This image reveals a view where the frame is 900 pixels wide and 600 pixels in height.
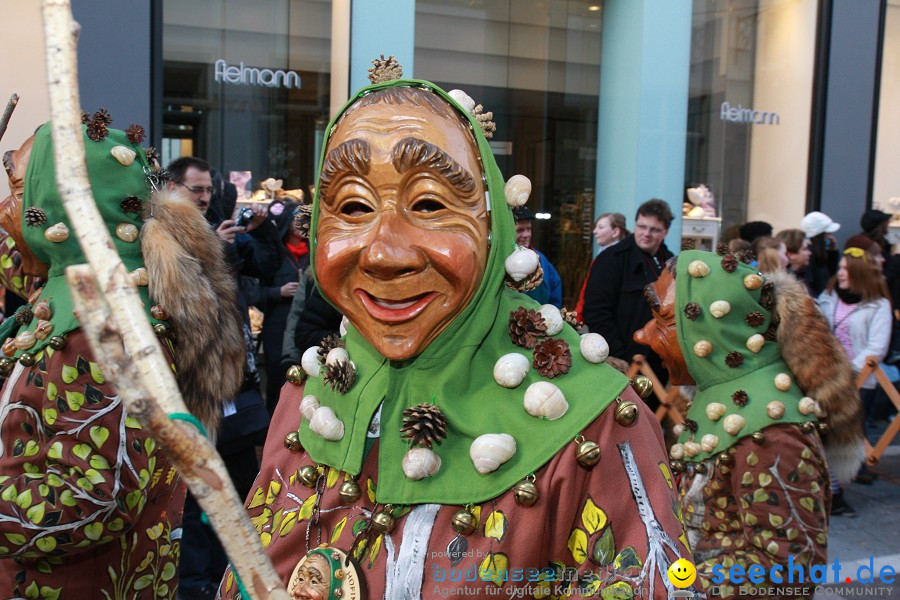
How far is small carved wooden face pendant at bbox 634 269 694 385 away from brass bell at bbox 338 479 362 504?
1.85 m

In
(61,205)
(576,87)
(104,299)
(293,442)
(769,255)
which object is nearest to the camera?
(104,299)

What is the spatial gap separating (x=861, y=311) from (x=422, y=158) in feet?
18.9

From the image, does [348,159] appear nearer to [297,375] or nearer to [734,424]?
[297,375]

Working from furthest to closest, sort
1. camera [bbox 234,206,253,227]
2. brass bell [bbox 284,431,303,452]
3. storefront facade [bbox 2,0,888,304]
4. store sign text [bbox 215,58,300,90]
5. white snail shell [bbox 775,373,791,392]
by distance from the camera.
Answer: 1. store sign text [bbox 215,58,300,90]
2. storefront facade [bbox 2,0,888,304]
3. camera [bbox 234,206,253,227]
4. white snail shell [bbox 775,373,791,392]
5. brass bell [bbox 284,431,303,452]

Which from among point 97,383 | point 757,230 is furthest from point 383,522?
point 757,230

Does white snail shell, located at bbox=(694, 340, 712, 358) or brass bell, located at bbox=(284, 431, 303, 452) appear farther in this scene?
white snail shell, located at bbox=(694, 340, 712, 358)

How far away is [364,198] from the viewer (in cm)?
155

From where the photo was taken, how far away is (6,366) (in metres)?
2.26

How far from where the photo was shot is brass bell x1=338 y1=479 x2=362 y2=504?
154 cm

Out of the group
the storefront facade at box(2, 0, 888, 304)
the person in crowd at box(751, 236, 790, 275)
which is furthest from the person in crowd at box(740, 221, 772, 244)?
the person in crowd at box(751, 236, 790, 275)

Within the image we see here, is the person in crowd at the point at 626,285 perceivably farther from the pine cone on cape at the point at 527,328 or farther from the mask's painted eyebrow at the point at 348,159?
the mask's painted eyebrow at the point at 348,159

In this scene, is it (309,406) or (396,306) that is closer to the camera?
(396,306)

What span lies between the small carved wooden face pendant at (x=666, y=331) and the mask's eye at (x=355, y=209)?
185 cm

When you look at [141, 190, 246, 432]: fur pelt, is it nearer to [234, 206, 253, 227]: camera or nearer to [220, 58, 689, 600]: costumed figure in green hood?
[220, 58, 689, 600]: costumed figure in green hood
